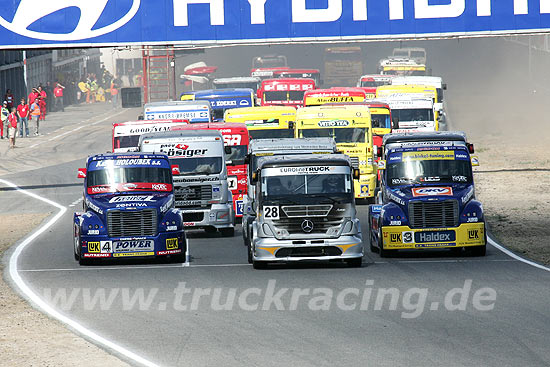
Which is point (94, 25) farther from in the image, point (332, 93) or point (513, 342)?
point (513, 342)

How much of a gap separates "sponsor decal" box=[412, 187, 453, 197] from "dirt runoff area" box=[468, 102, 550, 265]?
6.92ft

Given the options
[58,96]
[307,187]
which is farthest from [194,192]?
[58,96]

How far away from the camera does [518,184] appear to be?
129 feet

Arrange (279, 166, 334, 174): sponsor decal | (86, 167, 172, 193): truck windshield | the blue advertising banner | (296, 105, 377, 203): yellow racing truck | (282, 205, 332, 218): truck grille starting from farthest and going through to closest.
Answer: the blue advertising banner, (296, 105, 377, 203): yellow racing truck, (86, 167, 172, 193): truck windshield, (279, 166, 334, 174): sponsor decal, (282, 205, 332, 218): truck grille

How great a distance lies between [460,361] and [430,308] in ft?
11.9

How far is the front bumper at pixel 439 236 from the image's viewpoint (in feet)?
74.8

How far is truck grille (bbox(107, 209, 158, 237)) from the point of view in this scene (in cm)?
2245

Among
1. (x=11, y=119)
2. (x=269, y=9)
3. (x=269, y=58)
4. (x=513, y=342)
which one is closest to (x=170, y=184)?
(x=513, y=342)

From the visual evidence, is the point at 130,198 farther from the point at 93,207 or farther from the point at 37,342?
the point at 37,342

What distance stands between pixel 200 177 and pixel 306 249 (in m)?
6.34

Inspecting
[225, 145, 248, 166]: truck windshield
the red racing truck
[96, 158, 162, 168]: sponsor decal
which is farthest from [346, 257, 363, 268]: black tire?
[225, 145, 248, 166]: truck windshield

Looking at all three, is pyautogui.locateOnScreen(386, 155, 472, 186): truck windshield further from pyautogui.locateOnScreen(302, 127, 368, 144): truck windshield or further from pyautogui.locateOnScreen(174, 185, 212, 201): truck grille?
pyautogui.locateOnScreen(302, 127, 368, 144): truck windshield

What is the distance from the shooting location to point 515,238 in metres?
26.2

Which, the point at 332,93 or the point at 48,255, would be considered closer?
the point at 48,255
